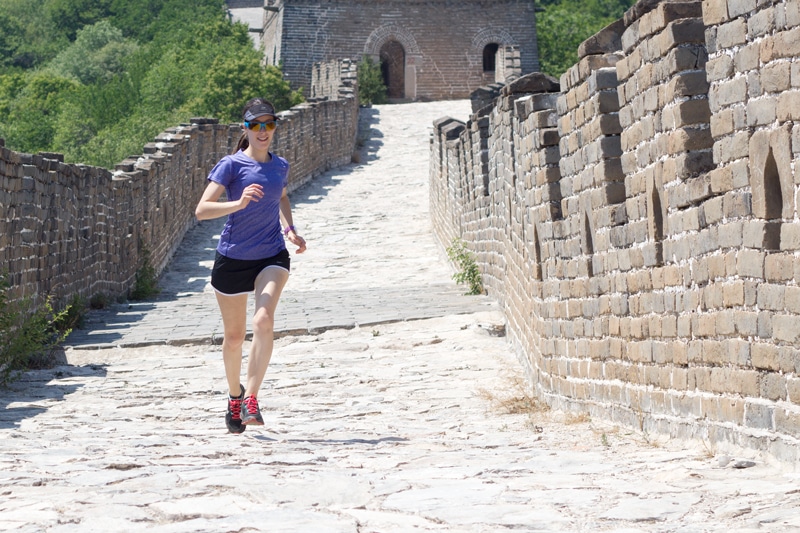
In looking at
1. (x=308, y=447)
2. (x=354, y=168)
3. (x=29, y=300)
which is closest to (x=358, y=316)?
(x=29, y=300)

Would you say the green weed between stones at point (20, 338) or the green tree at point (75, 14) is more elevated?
the green tree at point (75, 14)

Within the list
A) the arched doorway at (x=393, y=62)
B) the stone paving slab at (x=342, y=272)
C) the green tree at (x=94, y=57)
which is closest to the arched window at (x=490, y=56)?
the arched doorway at (x=393, y=62)

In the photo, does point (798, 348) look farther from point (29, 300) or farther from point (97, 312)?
point (97, 312)

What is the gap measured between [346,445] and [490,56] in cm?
4481

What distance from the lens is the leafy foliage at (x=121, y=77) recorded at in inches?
1346

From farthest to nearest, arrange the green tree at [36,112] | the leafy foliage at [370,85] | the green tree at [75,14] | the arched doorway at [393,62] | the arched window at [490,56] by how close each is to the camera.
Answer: the green tree at [75,14], the arched window at [490,56], the arched doorway at [393,62], the leafy foliage at [370,85], the green tree at [36,112]

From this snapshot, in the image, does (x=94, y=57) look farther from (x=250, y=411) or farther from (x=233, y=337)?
(x=250, y=411)

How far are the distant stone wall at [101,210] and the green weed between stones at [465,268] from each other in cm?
376

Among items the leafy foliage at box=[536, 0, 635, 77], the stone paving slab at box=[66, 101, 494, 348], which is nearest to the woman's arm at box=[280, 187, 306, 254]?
the stone paving slab at box=[66, 101, 494, 348]

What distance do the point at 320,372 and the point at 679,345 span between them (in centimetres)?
424

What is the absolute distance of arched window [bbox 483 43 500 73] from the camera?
5003 centimetres

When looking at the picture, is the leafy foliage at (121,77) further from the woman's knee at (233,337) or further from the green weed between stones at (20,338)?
the woman's knee at (233,337)

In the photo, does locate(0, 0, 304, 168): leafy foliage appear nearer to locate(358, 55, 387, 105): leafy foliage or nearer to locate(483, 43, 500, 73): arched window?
locate(358, 55, 387, 105): leafy foliage

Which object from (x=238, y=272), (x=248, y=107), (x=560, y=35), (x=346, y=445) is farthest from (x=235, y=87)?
(x=346, y=445)
